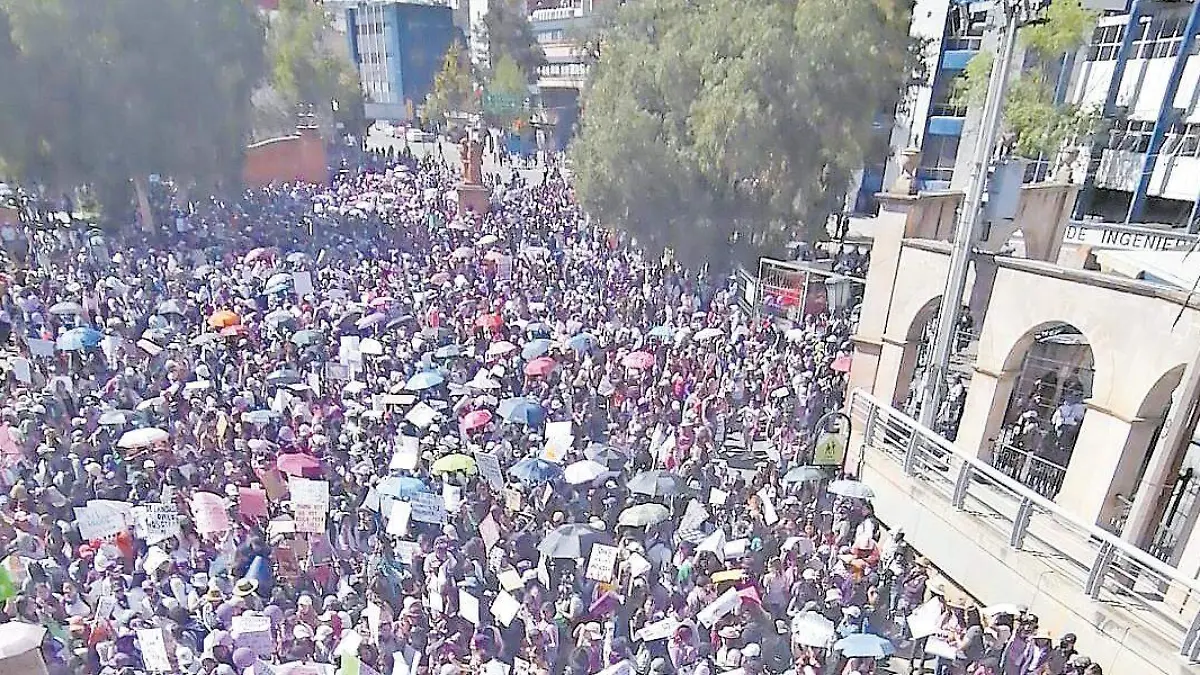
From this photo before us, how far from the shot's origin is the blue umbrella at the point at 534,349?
542 inches

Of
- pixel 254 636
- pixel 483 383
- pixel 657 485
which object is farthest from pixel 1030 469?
pixel 254 636

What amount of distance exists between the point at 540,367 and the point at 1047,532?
24.1 feet

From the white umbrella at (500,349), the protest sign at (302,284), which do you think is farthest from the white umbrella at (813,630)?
the protest sign at (302,284)

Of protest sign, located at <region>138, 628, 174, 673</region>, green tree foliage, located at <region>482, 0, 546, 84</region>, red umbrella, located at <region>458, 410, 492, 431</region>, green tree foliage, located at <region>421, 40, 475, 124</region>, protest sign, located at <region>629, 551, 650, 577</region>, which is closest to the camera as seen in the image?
protest sign, located at <region>138, 628, 174, 673</region>

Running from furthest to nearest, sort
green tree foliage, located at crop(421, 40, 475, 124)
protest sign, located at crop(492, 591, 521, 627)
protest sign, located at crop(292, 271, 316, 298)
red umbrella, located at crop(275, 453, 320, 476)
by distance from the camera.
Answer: green tree foliage, located at crop(421, 40, 475, 124)
protest sign, located at crop(292, 271, 316, 298)
red umbrella, located at crop(275, 453, 320, 476)
protest sign, located at crop(492, 591, 521, 627)

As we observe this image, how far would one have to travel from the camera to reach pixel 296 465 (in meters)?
10.2

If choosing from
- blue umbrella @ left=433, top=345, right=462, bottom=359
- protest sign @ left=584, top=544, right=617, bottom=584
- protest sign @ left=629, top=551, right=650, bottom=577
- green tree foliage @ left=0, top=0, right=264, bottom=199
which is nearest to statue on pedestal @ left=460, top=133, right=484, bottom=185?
green tree foliage @ left=0, top=0, right=264, bottom=199

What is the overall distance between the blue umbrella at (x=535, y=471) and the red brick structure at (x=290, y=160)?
29.1 meters

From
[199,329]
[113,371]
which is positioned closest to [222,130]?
[199,329]

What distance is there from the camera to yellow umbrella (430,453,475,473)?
33.4 feet

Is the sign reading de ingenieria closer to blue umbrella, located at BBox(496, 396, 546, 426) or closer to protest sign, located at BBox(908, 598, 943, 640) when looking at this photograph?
blue umbrella, located at BBox(496, 396, 546, 426)

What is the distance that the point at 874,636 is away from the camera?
23.9 feet

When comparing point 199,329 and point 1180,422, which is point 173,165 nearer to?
point 199,329

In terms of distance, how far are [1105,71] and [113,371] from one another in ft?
91.6
